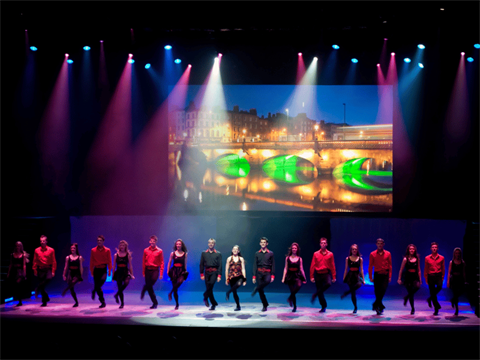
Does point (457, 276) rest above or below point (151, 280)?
A: above

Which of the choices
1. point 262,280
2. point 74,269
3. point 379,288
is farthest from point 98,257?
point 379,288

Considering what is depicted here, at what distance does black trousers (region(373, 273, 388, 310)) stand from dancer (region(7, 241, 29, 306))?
26.3 feet

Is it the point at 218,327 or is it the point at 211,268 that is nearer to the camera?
the point at 218,327

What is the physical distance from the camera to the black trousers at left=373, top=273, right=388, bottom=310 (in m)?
8.77

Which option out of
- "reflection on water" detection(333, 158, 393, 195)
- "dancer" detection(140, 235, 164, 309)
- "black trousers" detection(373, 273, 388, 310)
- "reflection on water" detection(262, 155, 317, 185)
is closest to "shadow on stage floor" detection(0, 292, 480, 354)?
"black trousers" detection(373, 273, 388, 310)

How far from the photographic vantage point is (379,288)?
886cm

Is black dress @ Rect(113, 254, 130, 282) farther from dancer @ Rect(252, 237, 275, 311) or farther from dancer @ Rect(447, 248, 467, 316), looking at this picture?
dancer @ Rect(447, 248, 467, 316)

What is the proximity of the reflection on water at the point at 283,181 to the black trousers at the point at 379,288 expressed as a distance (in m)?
2.11

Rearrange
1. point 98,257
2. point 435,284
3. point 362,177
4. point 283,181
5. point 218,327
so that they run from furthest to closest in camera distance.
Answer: point 283,181 < point 362,177 < point 98,257 < point 435,284 < point 218,327

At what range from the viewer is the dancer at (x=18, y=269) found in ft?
30.7

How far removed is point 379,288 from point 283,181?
3499 millimetres

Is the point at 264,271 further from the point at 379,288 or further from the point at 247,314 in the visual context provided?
the point at 379,288

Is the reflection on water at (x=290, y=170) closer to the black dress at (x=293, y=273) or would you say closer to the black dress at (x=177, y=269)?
the black dress at (x=293, y=273)

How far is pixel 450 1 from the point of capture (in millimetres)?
8289
